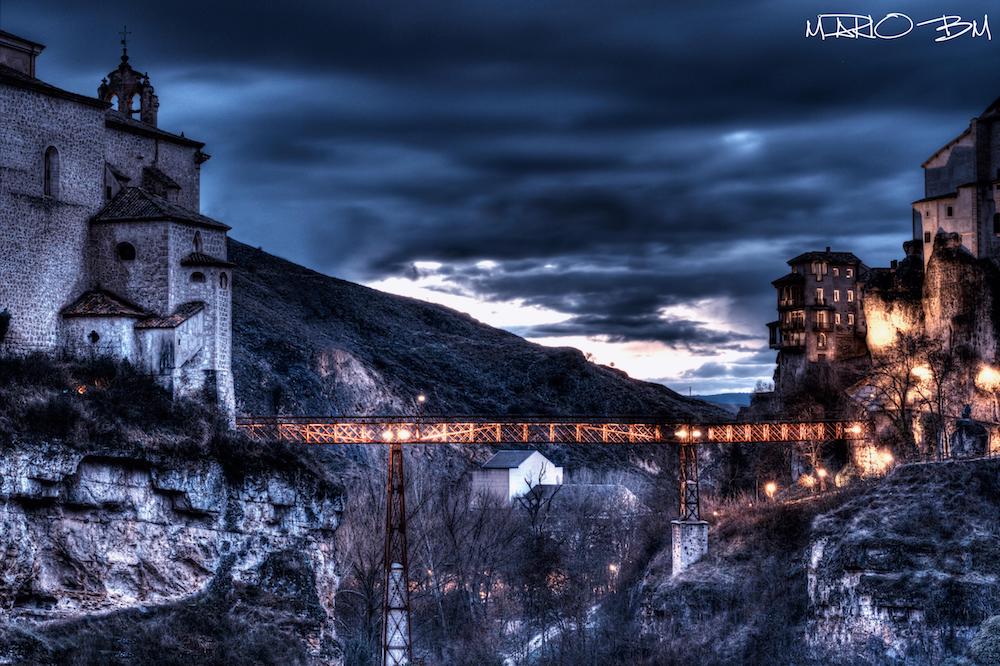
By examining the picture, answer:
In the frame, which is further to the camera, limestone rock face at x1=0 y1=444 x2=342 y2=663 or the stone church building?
the stone church building

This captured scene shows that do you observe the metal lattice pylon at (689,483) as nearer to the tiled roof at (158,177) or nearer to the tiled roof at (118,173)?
the tiled roof at (158,177)

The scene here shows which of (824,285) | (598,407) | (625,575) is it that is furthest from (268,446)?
(598,407)

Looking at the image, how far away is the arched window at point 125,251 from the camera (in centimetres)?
7038

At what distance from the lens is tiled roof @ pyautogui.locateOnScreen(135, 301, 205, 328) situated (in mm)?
68938

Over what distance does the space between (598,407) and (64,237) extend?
117845 millimetres

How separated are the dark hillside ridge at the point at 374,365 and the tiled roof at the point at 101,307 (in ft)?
154

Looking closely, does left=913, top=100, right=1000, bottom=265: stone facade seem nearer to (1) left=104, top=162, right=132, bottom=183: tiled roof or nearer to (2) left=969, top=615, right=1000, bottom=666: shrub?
(1) left=104, top=162, right=132, bottom=183: tiled roof

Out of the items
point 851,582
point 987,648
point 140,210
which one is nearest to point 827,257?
point 851,582

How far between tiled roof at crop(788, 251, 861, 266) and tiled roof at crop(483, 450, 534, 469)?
29008 mm

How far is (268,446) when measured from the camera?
2820 inches

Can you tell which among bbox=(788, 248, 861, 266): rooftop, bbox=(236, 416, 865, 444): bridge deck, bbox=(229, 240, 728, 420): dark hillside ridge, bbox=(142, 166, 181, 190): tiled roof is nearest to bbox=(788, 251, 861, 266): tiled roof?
bbox=(788, 248, 861, 266): rooftop

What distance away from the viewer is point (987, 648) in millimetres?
26391

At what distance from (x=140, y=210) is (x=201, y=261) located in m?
3.81

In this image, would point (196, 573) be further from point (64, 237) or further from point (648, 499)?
point (648, 499)
